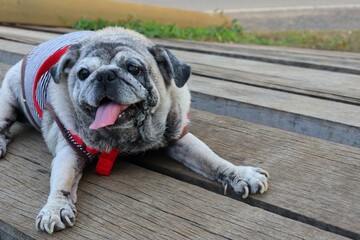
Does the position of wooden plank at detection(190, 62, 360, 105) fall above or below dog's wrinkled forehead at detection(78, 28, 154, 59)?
below

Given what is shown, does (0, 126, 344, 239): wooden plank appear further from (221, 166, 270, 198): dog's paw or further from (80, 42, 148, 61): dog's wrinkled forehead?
(80, 42, 148, 61): dog's wrinkled forehead

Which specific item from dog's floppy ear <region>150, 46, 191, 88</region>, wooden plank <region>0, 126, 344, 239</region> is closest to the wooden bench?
wooden plank <region>0, 126, 344, 239</region>

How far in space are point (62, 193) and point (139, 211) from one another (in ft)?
1.00

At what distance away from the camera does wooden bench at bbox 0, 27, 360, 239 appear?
1.73 m

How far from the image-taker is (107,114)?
6.57 ft

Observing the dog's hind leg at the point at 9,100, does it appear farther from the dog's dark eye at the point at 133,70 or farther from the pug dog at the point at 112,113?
the dog's dark eye at the point at 133,70

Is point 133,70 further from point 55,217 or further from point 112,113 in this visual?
point 55,217

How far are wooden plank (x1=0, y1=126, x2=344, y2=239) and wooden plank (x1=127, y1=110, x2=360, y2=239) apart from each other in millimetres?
70

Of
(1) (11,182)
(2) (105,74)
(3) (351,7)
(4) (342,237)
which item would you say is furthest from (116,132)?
(3) (351,7)

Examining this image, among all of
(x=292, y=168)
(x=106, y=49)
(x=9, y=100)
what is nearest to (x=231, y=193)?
(x=292, y=168)

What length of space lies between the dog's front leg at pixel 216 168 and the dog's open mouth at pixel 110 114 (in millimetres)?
345

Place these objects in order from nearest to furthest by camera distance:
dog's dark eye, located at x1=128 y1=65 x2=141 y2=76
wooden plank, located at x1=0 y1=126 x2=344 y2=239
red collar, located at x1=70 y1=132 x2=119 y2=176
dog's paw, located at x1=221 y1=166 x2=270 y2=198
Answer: wooden plank, located at x1=0 y1=126 x2=344 y2=239 → dog's paw, located at x1=221 y1=166 x2=270 y2=198 → dog's dark eye, located at x1=128 y1=65 x2=141 y2=76 → red collar, located at x1=70 y1=132 x2=119 y2=176

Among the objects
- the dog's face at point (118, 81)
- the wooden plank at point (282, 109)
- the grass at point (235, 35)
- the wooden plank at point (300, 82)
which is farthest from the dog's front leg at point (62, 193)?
→ the grass at point (235, 35)

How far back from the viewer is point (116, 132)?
2148mm
